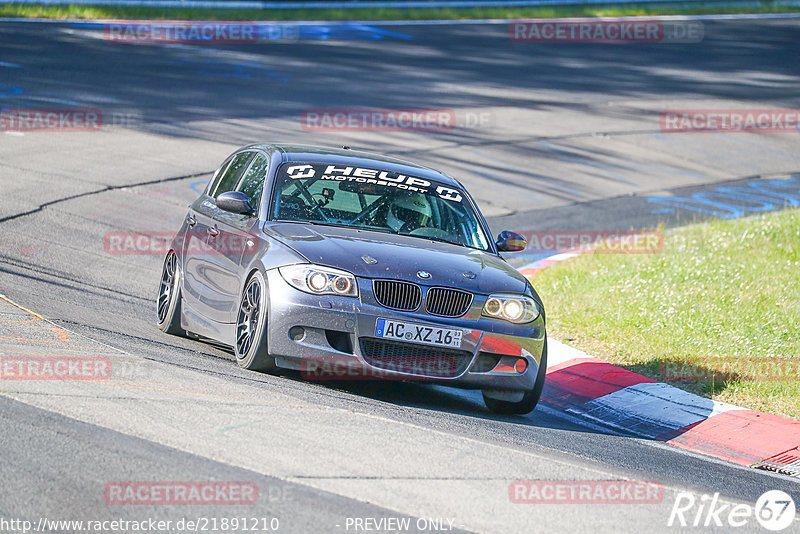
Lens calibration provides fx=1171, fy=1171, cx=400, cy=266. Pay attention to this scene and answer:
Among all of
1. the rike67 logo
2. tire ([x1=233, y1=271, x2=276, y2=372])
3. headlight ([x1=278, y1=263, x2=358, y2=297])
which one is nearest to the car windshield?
tire ([x1=233, y1=271, x2=276, y2=372])

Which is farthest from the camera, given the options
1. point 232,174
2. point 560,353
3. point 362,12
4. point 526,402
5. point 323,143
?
point 362,12

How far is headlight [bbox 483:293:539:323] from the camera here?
766 cm

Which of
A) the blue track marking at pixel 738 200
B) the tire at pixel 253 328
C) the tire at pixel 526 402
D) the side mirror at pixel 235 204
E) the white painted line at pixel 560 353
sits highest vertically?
the side mirror at pixel 235 204

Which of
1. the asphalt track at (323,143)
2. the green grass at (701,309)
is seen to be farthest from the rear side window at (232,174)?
the green grass at (701,309)

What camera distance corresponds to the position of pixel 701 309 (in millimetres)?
11227

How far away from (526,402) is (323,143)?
12.5 metres

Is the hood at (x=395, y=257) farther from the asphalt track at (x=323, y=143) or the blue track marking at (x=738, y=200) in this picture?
the blue track marking at (x=738, y=200)

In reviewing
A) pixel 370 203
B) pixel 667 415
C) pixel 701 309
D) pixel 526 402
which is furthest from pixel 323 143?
pixel 526 402

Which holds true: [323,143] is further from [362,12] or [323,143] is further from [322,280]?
[362,12]

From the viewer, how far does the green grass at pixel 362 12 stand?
30.6m

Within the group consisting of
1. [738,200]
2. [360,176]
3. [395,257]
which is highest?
[360,176]

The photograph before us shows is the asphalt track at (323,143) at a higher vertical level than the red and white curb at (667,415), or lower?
higher

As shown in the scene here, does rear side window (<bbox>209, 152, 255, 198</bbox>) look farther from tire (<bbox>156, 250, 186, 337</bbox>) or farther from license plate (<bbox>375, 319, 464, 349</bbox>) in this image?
license plate (<bbox>375, 319, 464, 349</bbox>)

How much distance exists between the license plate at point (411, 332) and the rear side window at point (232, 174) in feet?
8.60
